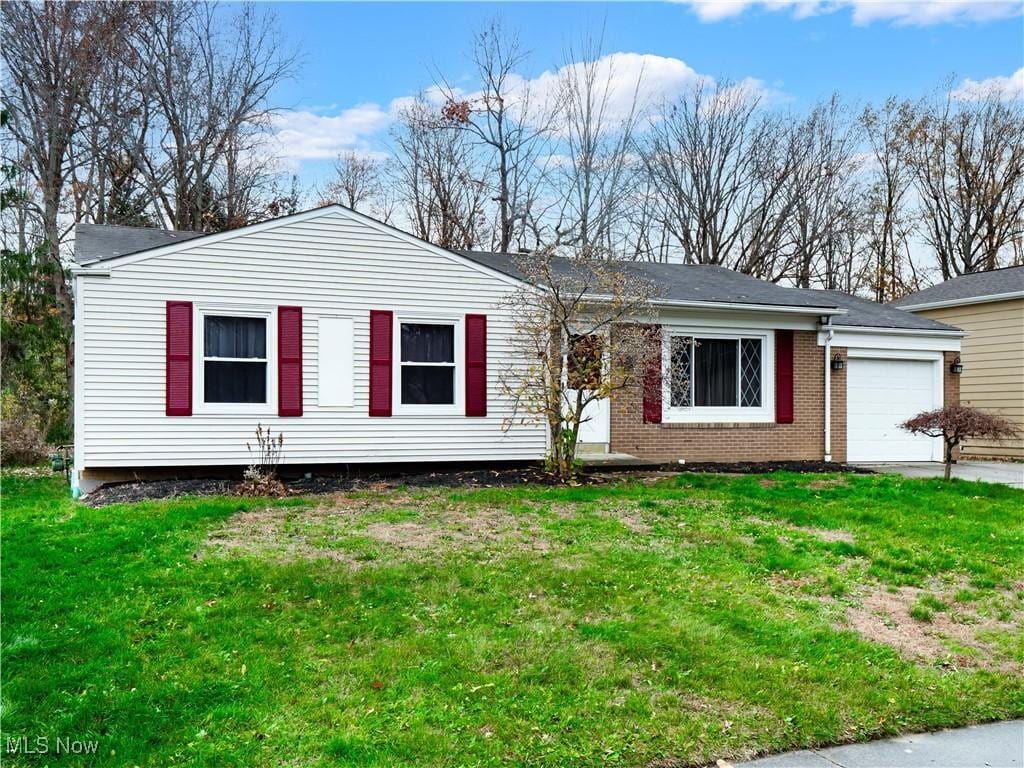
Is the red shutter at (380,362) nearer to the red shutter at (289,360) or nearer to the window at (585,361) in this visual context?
the red shutter at (289,360)

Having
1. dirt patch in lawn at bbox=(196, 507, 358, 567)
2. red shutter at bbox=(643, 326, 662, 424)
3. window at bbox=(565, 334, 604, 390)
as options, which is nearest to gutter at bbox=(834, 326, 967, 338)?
red shutter at bbox=(643, 326, 662, 424)

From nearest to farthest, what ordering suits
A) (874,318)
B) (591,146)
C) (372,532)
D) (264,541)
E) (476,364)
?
(264,541) → (372,532) → (476,364) → (874,318) → (591,146)

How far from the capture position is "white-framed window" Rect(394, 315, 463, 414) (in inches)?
444

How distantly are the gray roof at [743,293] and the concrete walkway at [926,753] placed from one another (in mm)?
8862

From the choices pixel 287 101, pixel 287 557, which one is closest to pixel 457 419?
pixel 287 557

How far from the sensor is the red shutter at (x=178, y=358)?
33.4 feet

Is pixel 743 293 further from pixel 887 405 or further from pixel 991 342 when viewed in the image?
pixel 991 342

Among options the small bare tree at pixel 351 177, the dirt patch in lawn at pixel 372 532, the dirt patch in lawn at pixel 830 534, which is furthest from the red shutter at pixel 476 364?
the small bare tree at pixel 351 177

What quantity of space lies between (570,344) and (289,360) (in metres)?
3.83

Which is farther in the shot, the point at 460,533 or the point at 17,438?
the point at 17,438

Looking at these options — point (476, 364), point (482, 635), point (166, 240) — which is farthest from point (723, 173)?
point (482, 635)

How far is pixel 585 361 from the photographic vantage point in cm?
1071

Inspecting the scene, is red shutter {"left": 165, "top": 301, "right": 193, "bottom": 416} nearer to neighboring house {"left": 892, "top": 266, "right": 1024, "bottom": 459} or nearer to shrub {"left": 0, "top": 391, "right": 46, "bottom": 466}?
shrub {"left": 0, "top": 391, "right": 46, "bottom": 466}

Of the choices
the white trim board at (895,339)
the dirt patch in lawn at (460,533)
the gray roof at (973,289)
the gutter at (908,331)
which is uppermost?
the gray roof at (973,289)
